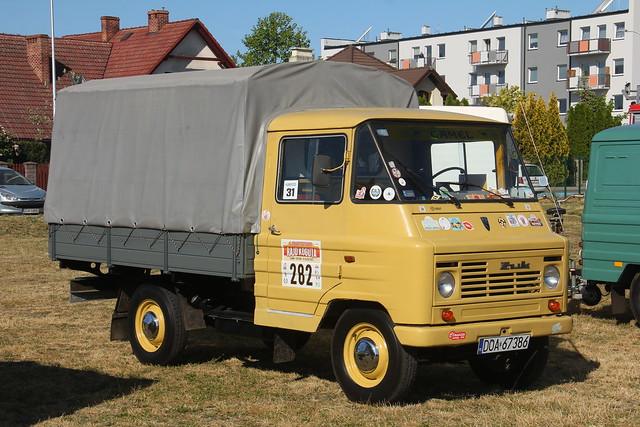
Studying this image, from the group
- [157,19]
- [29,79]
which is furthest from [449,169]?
[157,19]

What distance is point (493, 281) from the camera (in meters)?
8.70

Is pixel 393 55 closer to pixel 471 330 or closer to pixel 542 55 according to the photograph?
pixel 542 55

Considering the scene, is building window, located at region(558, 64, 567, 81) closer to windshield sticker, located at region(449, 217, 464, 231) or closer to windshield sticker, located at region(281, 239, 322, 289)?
windshield sticker, located at region(281, 239, 322, 289)

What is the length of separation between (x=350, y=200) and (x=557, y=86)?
7543cm

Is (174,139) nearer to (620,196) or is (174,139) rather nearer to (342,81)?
(342,81)

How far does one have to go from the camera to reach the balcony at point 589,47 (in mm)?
77250

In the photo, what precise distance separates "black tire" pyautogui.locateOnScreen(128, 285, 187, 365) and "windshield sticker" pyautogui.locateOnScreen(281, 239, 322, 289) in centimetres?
183

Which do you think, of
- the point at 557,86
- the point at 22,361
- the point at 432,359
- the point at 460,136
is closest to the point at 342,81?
the point at 460,136

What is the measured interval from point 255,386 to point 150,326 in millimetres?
1790

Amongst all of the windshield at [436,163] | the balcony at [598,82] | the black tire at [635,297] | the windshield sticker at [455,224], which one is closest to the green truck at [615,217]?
the black tire at [635,297]

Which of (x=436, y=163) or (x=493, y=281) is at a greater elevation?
(x=436, y=163)

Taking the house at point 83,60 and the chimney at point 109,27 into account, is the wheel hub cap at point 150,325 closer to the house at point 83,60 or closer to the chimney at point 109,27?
the house at point 83,60

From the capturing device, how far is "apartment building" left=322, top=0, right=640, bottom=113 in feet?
254

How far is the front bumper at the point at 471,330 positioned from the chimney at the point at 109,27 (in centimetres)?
→ 5013
